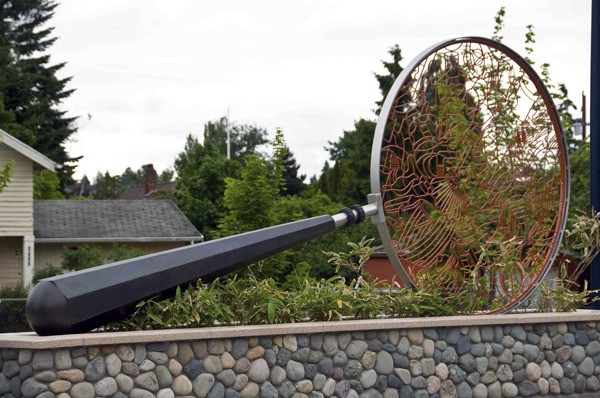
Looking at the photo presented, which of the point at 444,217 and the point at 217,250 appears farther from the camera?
the point at 444,217

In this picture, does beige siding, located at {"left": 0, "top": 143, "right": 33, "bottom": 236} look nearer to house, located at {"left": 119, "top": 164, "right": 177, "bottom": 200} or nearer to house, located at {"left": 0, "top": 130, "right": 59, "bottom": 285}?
house, located at {"left": 0, "top": 130, "right": 59, "bottom": 285}

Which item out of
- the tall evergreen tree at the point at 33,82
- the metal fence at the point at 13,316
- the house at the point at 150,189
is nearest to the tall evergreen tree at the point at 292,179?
the house at the point at 150,189

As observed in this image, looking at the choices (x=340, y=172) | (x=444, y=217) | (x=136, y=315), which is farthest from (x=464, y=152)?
(x=340, y=172)

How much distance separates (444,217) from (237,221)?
13.3 meters

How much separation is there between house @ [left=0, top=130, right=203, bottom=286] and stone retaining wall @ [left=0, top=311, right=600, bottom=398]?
17.7 meters

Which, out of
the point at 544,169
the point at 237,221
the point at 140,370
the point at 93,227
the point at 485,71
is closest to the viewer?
the point at 140,370

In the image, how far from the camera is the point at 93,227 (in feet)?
105

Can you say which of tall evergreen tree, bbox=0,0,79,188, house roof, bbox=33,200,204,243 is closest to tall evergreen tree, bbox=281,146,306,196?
tall evergreen tree, bbox=0,0,79,188

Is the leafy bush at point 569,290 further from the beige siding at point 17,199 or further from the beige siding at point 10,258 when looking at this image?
the beige siding at point 10,258

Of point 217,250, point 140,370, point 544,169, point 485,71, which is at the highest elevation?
point 485,71

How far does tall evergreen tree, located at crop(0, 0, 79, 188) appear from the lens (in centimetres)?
4609

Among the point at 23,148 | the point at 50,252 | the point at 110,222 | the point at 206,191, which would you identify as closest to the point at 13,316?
the point at 23,148

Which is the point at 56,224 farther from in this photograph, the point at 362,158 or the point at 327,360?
the point at 327,360

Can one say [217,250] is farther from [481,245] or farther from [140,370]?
[481,245]
